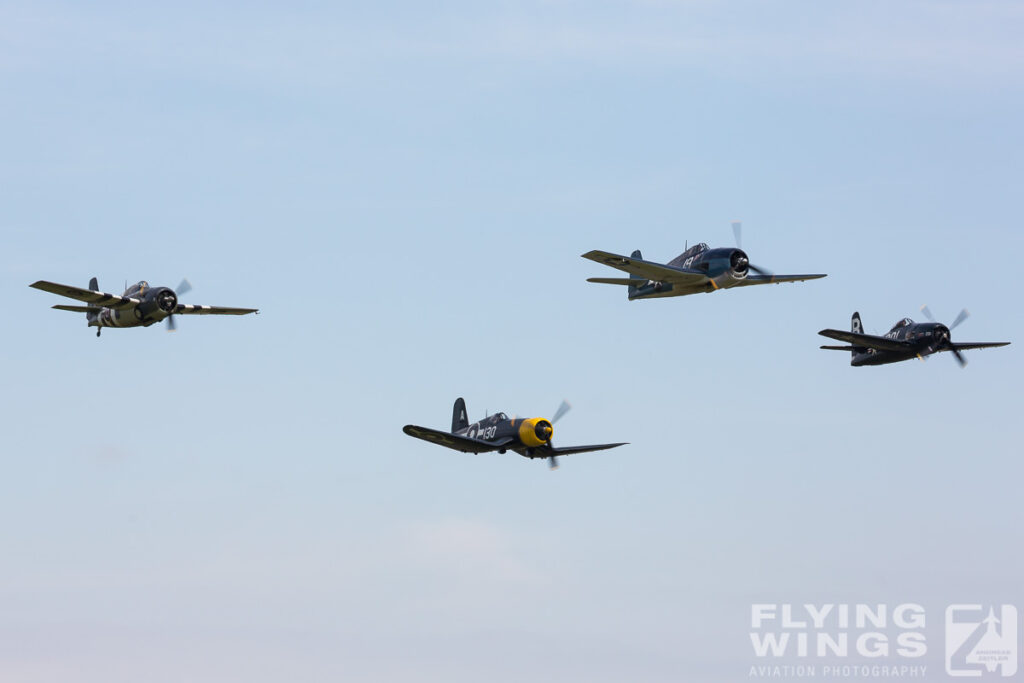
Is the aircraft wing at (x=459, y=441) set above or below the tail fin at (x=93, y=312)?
below

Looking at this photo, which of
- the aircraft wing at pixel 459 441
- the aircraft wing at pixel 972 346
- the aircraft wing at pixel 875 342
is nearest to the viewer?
the aircraft wing at pixel 459 441

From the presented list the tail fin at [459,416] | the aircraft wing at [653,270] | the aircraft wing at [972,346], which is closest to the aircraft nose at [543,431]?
the tail fin at [459,416]

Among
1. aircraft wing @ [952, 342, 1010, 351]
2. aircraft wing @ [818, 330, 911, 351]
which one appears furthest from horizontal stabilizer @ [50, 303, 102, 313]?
aircraft wing @ [952, 342, 1010, 351]

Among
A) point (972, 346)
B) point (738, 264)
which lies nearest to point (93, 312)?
point (738, 264)

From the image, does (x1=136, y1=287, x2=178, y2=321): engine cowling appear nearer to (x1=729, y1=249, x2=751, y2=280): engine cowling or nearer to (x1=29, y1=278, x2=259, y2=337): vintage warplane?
(x1=29, y1=278, x2=259, y2=337): vintage warplane

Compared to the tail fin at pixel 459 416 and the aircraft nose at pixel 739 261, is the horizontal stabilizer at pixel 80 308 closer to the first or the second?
the tail fin at pixel 459 416

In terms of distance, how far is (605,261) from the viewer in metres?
77.9

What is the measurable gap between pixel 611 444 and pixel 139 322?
29.8 metres

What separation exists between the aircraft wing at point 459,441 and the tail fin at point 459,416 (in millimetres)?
6312

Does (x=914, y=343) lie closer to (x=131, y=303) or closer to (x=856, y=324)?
(x=856, y=324)

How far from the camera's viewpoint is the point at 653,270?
257 feet

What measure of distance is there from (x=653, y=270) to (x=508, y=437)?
51.0 ft

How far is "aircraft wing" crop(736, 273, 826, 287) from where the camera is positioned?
79.1m

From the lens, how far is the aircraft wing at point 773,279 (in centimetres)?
7912
